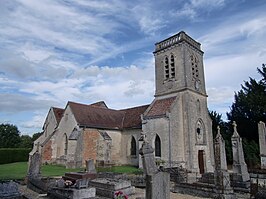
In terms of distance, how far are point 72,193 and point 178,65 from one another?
1740 cm

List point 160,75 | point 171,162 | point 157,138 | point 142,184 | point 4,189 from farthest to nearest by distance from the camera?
point 160,75, point 157,138, point 171,162, point 142,184, point 4,189

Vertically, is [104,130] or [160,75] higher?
[160,75]

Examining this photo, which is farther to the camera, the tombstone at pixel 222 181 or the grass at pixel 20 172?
the grass at pixel 20 172

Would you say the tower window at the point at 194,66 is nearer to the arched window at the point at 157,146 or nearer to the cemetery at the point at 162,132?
the cemetery at the point at 162,132

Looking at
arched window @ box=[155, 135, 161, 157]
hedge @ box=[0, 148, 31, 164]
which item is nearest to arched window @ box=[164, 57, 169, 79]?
arched window @ box=[155, 135, 161, 157]

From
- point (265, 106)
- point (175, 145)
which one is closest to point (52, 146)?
point (175, 145)

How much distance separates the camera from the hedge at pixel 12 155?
102 ft

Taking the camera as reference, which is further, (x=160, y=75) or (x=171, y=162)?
(x=160, y=75)

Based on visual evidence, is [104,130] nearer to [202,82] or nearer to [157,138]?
[157,138]

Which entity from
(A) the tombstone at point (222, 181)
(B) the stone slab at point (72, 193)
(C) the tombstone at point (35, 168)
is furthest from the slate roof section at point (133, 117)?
(B) the stone slab at point (72, 193)

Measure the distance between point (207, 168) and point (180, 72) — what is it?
9972mm

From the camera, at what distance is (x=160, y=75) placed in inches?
983

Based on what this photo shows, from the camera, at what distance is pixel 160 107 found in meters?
22.4

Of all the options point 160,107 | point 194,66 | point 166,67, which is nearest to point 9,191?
point 160,107
